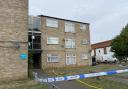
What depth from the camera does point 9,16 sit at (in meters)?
19.9

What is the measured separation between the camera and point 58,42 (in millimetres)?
37688

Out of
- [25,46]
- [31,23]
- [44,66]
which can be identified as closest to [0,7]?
[25,46]

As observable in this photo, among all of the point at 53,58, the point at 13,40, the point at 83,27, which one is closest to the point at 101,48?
the point at 83,27

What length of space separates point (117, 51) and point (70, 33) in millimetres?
13104

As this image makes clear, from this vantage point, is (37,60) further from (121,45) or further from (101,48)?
(101,48)

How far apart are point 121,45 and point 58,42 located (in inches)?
593

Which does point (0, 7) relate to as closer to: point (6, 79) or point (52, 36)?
point (6, 79)

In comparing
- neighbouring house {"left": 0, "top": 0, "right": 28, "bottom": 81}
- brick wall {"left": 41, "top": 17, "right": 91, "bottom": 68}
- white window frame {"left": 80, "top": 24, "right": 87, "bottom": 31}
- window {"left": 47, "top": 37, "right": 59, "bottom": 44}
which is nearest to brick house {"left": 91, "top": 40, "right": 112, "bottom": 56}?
white window frame {"left": 80, "top": 24, "right": 87, "bottom": 31}

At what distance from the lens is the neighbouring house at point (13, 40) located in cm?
1903

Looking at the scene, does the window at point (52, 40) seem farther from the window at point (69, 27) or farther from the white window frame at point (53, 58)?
the window at point (69, 27)

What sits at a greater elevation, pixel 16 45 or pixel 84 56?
pixel 16 45

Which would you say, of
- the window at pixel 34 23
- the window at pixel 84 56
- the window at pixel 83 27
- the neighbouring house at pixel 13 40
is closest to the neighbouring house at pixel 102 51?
the window at pixel 84 56

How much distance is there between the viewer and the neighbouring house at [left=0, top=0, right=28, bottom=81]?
62.4 feet

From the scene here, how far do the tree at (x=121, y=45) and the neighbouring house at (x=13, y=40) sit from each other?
29701 millimetres
